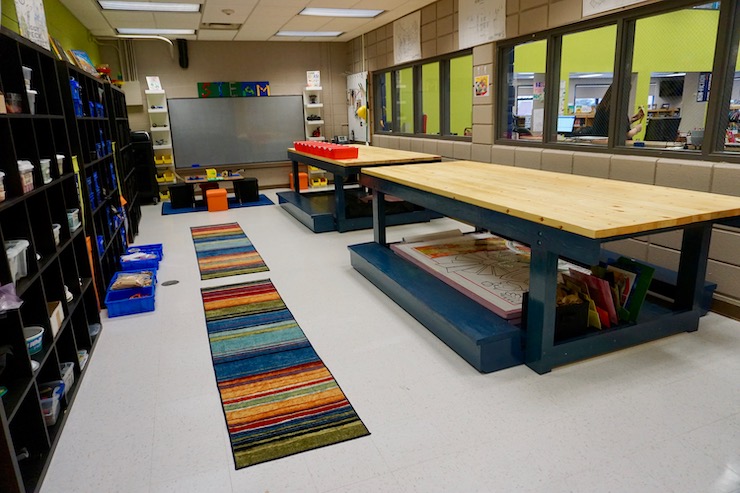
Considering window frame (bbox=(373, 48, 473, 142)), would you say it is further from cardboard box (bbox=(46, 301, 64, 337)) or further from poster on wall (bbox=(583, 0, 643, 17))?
cardboard box (bbox=(46, 301, 64, 337))

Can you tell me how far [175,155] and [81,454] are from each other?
8.13 metres

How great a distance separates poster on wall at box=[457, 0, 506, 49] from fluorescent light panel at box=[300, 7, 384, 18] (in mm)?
1750

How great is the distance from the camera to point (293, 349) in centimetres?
308

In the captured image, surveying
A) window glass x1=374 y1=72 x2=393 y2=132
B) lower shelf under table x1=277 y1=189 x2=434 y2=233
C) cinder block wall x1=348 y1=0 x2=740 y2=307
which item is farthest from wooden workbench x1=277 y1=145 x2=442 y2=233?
window glass x1=374 y1=72 x2=393 y2=132

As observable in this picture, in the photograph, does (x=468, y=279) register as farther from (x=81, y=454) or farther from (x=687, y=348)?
(x=81, y=454)

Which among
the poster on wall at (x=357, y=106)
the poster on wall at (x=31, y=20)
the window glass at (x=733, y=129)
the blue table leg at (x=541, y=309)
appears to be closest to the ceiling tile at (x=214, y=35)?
the poster on wall at (x=357, y=106)

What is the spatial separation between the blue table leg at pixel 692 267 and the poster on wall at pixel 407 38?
537cm

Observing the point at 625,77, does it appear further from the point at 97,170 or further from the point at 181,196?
the point at 181,196

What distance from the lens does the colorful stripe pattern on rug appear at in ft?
15.6

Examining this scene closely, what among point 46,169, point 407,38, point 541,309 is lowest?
point 541,309

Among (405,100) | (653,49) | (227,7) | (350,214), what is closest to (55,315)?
(350,214)

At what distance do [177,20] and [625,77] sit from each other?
6309 millimetres

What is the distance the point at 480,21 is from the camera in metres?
5.82

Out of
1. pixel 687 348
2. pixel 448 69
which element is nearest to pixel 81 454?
pixel 687 348
